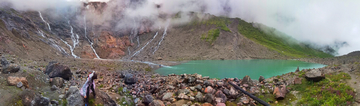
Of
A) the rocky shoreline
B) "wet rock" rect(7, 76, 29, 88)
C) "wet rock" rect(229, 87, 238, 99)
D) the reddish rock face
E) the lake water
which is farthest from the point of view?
the reddish rock face

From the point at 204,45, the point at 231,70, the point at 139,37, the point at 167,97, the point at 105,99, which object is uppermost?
the point at 139,37

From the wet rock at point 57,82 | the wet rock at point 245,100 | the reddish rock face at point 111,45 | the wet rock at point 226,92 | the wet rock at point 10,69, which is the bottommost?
→ the wet rock at point 245,100

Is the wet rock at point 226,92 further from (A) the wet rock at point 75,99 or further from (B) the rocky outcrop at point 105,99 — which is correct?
(A) the wet rock at point 75,99

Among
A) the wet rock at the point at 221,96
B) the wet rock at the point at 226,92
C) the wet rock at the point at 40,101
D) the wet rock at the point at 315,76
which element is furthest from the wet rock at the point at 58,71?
the wet rock at the point at 315,76

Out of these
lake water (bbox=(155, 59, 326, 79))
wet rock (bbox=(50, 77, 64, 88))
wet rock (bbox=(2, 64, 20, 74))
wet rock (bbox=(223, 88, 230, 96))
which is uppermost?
wet rock (bbox=(2, 64, 20, 74))

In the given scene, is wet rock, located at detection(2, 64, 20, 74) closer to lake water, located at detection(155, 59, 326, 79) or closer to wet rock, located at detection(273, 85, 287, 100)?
wet rock, located at detection(273, 85, 287, 100)

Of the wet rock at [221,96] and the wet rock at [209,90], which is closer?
the wet rock at [221,96]

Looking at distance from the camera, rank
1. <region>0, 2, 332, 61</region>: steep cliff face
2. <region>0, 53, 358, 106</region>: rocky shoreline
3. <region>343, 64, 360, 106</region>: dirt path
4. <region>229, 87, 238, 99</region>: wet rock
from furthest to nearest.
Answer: <region>0, 2, 332, 61</region>: steep cliff face
<region>229, 87, 238, 99</region>: wet rock
<region>0, 53, 358, 106</region>: rocky shoreline
<region>343, 64, 360, 106</region>: dirt path

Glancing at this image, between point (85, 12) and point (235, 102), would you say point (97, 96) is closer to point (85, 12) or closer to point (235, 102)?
point (235, 102)

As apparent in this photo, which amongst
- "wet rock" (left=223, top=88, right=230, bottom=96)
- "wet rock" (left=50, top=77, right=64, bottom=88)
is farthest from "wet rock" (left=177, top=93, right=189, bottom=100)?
"wet rock" (left=50, top=77, right=64, bottom=88)

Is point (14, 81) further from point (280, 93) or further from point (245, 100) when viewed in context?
point (280, 93)

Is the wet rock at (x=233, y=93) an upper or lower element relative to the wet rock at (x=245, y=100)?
upper

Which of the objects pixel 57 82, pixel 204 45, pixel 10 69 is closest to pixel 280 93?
pixel 57 82

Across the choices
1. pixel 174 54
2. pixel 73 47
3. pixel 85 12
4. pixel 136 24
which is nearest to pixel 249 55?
pixel 174 54
